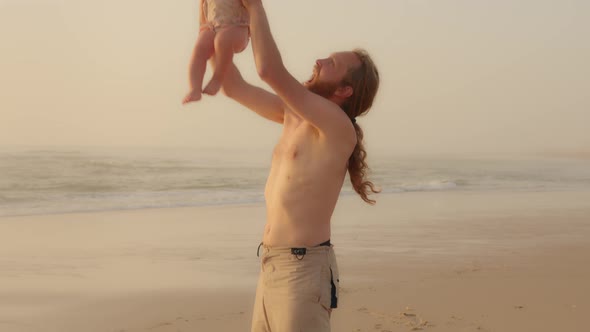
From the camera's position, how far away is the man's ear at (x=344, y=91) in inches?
125

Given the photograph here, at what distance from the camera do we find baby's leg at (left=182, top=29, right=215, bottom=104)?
9.91 ft

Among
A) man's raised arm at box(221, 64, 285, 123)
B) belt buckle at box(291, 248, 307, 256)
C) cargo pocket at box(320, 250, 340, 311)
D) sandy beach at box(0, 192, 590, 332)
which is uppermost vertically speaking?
man's raised arm at box(221, 64, 285, 123)

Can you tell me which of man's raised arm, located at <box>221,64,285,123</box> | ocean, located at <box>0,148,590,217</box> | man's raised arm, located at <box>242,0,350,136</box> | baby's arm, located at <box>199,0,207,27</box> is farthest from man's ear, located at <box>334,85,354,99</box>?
ocean, located at <box>0,148,590,217</box>

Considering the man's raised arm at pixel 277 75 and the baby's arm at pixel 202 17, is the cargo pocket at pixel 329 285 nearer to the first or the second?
the man's raised arm at pixel 277 75

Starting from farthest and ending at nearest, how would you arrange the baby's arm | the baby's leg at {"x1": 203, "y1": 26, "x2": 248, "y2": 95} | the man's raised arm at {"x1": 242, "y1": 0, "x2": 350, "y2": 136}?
1. the baby's arm
2. the baby's leg at {"x1": 203, "y1": 26, "x2": 248, "y2": 95}
3. the man's raised arm at {"x1": 242, "y1": 0, "x2": 350, "y2": 136}

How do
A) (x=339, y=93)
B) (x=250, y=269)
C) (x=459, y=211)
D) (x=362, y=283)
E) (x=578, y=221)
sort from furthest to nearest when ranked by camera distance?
(x=459, y=211) → (x=578, y=221) → (x=250, y=269) → (x=362, y=283) → (x=339, y=93)

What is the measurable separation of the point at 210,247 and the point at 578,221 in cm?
687

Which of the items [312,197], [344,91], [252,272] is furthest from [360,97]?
[252,272]

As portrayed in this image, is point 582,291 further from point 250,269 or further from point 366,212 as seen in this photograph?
point 366,212

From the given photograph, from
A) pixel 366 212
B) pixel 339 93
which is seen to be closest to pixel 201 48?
pixel 339 93

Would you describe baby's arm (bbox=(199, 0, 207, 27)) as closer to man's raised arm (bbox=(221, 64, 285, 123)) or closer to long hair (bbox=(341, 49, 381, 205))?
man's raised arm (bbox=(221, 64, 285, 123))

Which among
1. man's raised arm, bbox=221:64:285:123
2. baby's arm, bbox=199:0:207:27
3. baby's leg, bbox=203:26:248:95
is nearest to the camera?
baby's leg, bbox=203:26:248:95

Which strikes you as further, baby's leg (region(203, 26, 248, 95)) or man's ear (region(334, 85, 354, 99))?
man's ear (region(334, 85, 354, 99))

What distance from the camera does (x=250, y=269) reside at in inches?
335
